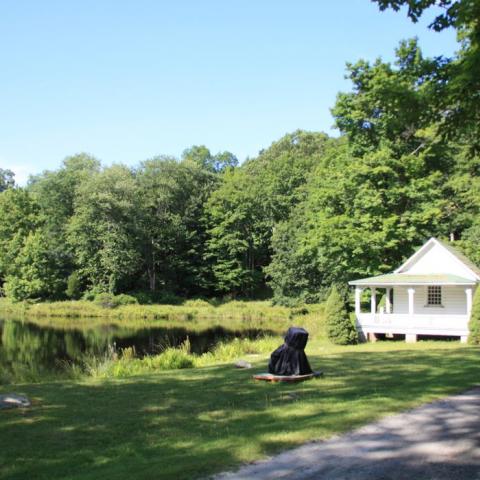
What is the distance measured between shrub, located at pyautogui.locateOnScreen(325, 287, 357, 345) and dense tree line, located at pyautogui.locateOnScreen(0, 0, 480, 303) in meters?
8.78

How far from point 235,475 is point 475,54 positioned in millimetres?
5396

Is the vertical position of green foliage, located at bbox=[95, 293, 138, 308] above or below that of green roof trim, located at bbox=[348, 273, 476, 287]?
below

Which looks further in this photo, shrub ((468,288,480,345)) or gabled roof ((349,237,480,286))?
gabled roof ((349,237,480,286))

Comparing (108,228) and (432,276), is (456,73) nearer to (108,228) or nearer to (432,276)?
(432,276)

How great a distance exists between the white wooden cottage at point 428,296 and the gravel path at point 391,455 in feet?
57.2

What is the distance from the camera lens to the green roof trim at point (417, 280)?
2442 cm

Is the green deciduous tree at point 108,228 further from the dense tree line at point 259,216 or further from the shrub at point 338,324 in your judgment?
the shrub at point 338,324

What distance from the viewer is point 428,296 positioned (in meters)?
27.5

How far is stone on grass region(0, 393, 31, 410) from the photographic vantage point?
9.28m

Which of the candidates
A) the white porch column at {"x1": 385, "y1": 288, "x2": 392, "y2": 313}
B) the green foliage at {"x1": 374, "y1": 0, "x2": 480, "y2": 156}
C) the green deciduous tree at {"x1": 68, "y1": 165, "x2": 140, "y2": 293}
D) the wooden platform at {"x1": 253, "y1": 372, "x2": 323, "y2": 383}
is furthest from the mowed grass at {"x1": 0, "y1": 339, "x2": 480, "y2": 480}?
the green deciduous tree at {"x1": 68, "y1": 165, "x2": 140, "y2": 293}

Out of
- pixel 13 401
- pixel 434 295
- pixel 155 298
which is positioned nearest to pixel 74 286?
pixel 155 298

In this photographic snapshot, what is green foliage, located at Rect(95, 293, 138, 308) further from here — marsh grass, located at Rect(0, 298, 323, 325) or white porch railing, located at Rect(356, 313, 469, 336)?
white porch railing, located at Rect(356, 313, 469, 336)

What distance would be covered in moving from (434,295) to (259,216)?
1191 inches

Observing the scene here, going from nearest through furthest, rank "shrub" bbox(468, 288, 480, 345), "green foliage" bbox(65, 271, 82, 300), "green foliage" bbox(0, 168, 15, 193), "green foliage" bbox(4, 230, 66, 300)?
"shrub" bbox(468, 288, 480, 345) → "green foliage" bbox(4, 230, 66, 300) → "green foliage" bbox(65, 271, 82, 300) → "green foliage" bbox(0, 168, 15, 193)
